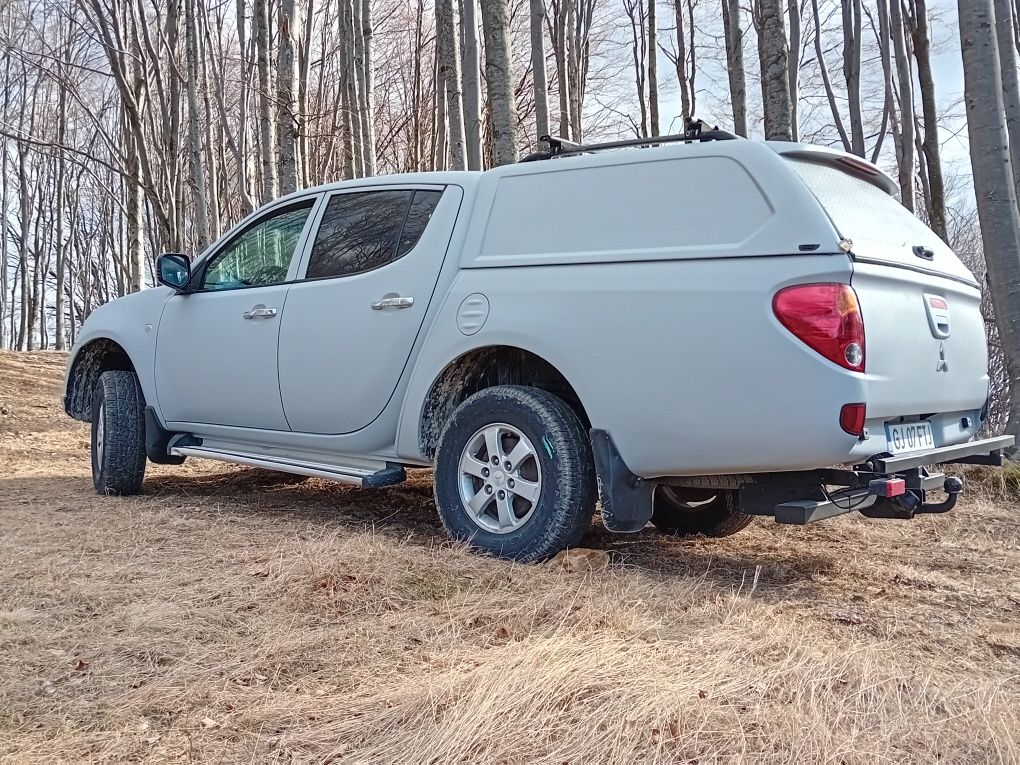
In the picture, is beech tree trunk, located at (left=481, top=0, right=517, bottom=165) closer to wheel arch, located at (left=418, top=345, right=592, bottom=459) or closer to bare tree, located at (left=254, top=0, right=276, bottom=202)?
bare tree, located at (left=254, top=0, right=276, bottom=202)

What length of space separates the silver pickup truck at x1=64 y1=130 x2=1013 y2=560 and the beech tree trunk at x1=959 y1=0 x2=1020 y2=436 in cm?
224

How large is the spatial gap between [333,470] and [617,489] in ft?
5.27

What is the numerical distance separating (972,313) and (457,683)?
285 centimetres

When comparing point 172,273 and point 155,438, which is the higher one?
point 172,273

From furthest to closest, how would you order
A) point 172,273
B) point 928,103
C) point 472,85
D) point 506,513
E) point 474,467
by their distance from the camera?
1. point 928,103
2. point 472,85
3. point 172,273
4. point 474,467
5. point 506,513

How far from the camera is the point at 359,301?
4.36 meters

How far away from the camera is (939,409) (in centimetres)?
341

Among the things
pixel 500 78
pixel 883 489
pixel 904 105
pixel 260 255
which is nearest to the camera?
pixel 883 489

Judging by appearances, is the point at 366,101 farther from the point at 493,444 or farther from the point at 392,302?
the point at 493,444

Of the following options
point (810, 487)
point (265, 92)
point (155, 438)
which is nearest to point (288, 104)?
point (265, 92)

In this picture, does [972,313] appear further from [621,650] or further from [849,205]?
[621,650]

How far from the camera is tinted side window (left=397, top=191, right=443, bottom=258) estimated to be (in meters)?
4.32

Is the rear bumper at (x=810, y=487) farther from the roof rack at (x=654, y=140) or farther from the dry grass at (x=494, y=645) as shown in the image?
the roof rack at (x=654, y=140)

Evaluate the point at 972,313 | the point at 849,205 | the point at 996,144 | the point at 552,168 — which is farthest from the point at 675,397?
the point at 996,144
